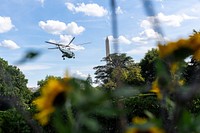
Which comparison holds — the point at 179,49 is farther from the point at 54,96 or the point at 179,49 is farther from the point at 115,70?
the point at 115,70

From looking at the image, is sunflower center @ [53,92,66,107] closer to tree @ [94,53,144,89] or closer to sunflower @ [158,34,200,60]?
sunflower @ [158,34,200,60]

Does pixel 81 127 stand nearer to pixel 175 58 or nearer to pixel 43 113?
pixel 43 113

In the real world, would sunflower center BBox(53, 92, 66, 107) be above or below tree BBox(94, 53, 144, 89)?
below

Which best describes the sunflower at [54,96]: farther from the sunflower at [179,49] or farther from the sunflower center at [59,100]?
the sunflower at [179,49]

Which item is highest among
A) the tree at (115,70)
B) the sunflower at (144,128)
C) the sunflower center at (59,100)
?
the tree at (115,70)

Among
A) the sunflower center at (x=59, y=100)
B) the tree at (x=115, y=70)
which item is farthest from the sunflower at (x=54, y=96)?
the tree at (x=115, y=70)

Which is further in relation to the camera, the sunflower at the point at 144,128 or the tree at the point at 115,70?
the tree at the point at 115,70

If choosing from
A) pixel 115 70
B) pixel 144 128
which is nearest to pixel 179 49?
pixel 144 128

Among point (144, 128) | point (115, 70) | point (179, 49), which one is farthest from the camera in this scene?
point (115, 70)

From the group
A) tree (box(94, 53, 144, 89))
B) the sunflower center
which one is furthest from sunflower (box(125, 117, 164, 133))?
tree (box(94, 53, 144, 89))

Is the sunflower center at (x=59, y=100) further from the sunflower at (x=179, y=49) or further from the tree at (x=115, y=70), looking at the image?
the tree at (x=115, y=70)

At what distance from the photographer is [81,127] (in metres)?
0.62

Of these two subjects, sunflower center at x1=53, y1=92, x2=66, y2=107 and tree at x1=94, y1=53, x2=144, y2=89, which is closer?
sunflower center at x1=53, y1=92, x2=66, y2=107

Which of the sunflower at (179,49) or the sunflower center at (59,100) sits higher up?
the sunflower at (179,49)
